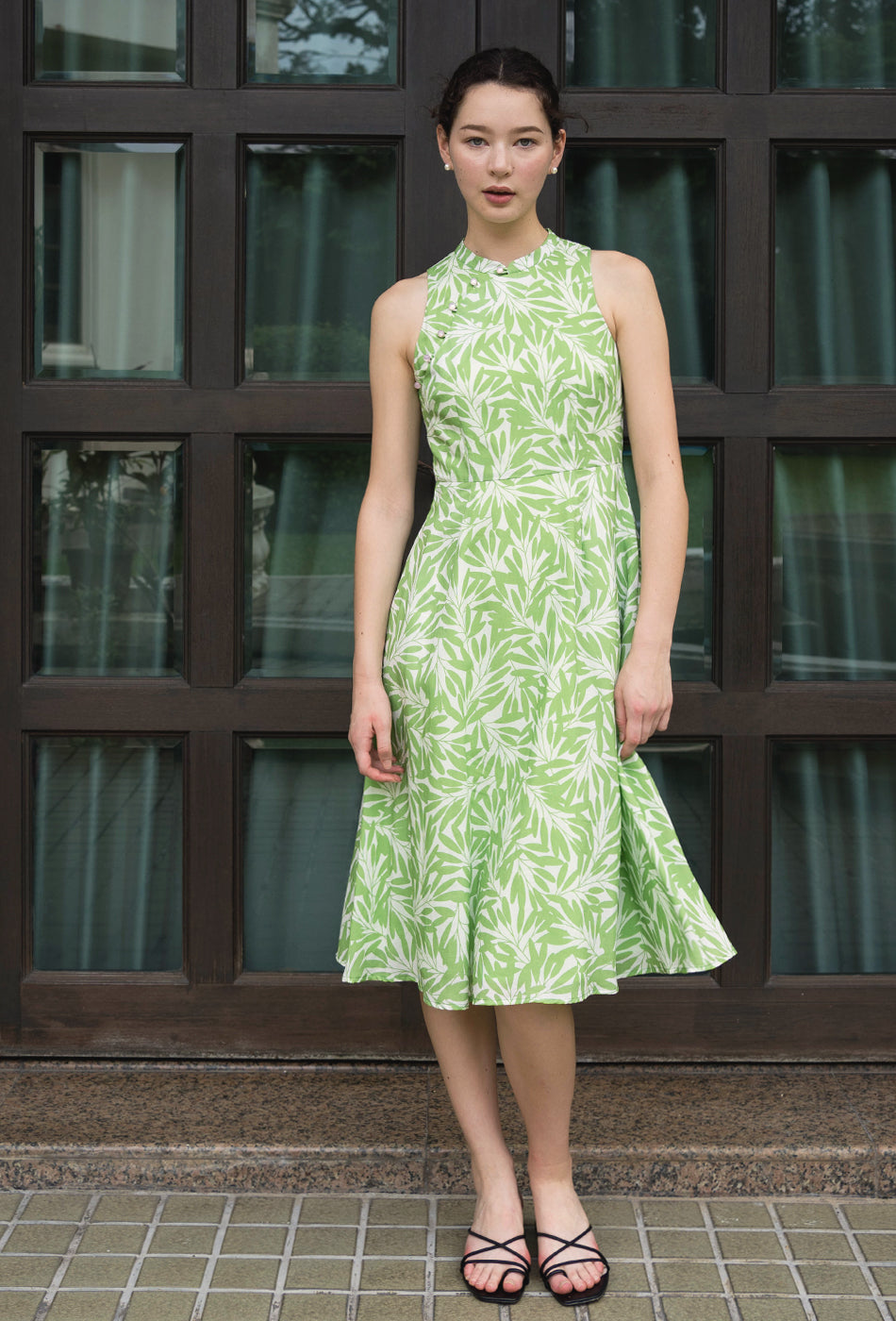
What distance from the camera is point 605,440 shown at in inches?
86.4

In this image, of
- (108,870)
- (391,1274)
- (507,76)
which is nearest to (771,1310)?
(391,1274)

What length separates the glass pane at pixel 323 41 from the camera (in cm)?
285

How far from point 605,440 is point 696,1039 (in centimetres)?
136

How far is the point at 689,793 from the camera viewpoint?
2.95 m

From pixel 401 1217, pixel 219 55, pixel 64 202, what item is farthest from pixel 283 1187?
pixel 219 55

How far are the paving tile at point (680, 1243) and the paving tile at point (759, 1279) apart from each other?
6 cm

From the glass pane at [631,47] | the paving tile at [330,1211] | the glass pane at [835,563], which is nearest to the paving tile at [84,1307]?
the paving tile at [330,1211]

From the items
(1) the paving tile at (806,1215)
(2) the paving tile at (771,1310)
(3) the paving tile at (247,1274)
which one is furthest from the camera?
(1) the paving tile at (806,1215)

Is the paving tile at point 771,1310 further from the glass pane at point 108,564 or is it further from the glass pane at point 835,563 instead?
the glass pane at point 108,564

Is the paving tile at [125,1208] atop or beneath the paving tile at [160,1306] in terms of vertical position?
atop

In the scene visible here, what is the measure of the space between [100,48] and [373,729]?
1612 mm

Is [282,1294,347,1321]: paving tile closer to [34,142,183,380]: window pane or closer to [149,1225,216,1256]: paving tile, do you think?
[149,1225,216,1256]: paving tile

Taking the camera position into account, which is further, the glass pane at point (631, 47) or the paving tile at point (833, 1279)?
the glass pane at point (631, 47)

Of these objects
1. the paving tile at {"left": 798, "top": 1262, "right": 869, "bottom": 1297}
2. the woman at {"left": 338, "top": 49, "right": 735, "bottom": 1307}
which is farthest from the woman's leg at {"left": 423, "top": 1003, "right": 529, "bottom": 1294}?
the paving tile at {"left": 798, "top": 1262, "right": 869, "bottom": 1297}
